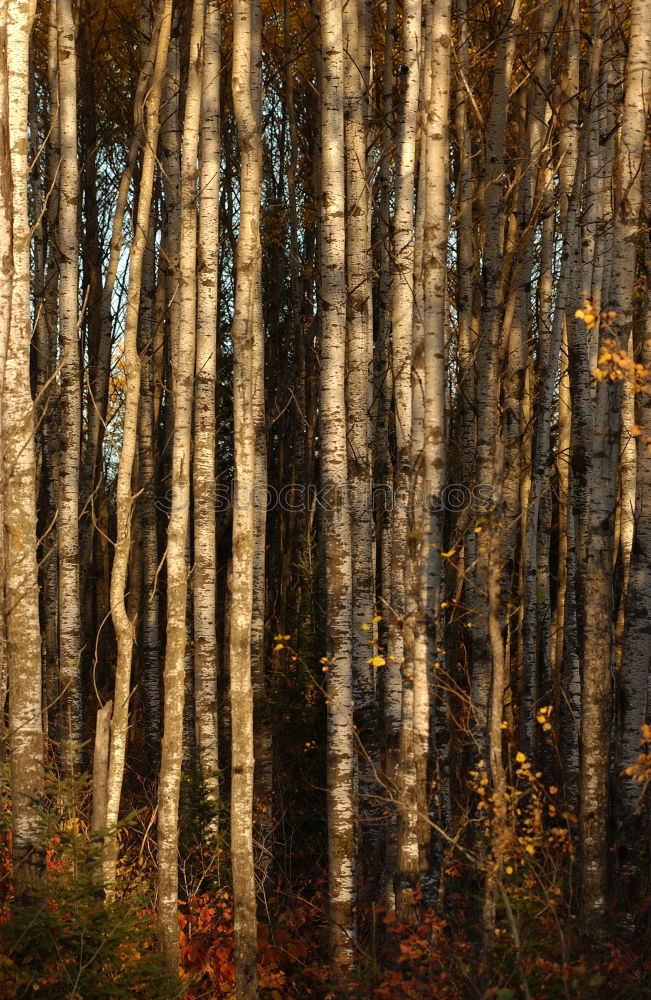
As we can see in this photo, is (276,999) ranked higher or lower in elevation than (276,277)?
lower

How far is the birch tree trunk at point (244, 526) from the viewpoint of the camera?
6.64 m

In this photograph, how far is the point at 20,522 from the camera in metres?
6.27

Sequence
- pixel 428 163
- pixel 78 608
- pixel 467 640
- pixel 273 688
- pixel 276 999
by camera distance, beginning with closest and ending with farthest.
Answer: pixel 428 163
pixel 276 999
pixel 78 608
pixel 273 688
pixel 467 640

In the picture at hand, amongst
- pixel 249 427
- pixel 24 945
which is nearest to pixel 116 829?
pixel 24 945

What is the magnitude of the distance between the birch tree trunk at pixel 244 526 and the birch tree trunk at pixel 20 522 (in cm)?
127

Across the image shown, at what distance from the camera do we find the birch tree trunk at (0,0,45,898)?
613cm

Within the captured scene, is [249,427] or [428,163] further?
[249,427]

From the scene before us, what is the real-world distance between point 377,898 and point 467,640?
609 centimetres

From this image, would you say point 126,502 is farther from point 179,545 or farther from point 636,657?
point 636,657

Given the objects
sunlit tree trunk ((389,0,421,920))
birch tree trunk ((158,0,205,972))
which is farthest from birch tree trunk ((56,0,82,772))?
sunlit tree trunk ((389,0,421,920))

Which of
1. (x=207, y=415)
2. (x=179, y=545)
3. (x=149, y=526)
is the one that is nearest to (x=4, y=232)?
(x=207, y=415)

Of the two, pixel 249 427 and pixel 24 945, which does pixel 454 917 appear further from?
pixel 249 427

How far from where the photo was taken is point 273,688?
10.6 metres

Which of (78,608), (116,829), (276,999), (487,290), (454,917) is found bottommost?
(276,999)
